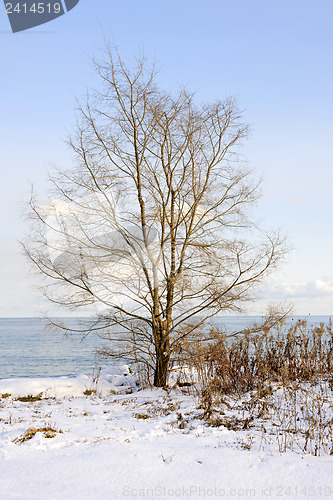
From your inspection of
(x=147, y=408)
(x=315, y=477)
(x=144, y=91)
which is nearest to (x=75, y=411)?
(x=147, y=408)

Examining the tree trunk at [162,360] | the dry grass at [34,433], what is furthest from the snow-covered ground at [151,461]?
the tree trunk at [162,360]

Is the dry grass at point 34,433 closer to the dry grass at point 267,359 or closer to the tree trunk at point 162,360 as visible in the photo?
the dry grass at point 267,359

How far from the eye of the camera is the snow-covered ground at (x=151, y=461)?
3.31 m

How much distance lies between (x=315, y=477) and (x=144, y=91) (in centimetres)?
938

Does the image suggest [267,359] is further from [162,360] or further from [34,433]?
[34,433]

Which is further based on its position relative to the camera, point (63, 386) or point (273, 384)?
point (63, 386)

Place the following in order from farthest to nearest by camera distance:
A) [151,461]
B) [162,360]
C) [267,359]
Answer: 1. [162,360]
2. [267,359]
3. [151,461]

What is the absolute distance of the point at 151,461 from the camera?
3.82 meters

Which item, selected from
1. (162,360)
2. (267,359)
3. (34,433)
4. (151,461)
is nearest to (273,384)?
(267,359)

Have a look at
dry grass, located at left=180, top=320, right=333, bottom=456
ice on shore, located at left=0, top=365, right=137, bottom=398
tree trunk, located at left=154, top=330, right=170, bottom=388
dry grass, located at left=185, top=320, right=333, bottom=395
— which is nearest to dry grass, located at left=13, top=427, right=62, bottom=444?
dry grass, located at left=180, top=320, right=333, bottom=456

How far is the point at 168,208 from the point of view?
11039mm

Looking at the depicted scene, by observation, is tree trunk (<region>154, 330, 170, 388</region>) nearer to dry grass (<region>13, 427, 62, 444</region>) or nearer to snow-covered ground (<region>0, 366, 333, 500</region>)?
snow-covered ground (<region>0, 366, 333, 500</region>)

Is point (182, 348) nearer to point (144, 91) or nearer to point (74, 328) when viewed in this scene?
point (74, 328)

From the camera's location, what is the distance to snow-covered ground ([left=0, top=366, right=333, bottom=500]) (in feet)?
10.9
